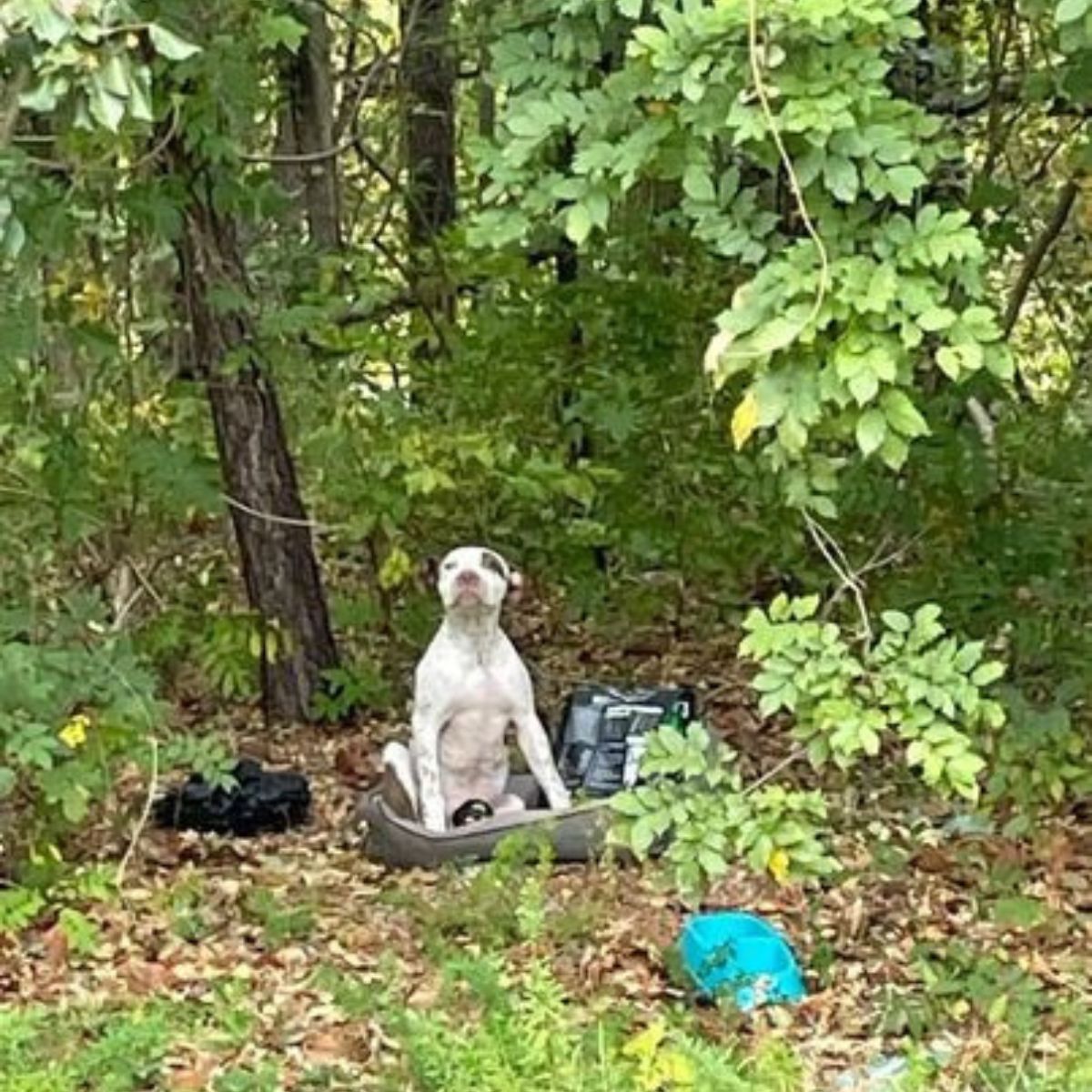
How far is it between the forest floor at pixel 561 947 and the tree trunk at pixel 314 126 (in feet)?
9.20

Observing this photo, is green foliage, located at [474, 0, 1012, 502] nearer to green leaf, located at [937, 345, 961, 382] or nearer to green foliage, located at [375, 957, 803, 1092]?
green leaf, located at [937, 345, 961, 382]

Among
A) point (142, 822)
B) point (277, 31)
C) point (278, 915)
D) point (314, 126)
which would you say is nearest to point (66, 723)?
point (142, 822)

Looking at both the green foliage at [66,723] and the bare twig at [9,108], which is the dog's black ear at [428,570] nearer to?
the green foliage at [66,723]

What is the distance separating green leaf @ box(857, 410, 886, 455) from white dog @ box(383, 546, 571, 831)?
6.82 ft

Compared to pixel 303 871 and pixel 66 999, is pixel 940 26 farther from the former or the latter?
pixel 66 999

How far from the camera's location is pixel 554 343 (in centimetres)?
663

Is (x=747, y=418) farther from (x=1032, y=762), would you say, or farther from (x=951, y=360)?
(x=1032, y=762)

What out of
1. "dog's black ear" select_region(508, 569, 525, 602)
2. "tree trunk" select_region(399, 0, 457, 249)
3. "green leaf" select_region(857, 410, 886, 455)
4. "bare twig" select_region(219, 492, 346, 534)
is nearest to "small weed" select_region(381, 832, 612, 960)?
"dog's black ear" select_region(508, 569, 525, 602)

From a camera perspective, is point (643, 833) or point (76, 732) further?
point (76, 732)

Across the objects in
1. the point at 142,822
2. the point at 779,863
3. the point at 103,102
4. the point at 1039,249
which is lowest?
the point at 142,822

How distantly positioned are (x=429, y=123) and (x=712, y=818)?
5.06 m

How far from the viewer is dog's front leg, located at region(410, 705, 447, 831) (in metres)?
5.30

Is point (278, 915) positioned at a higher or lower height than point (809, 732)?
lower

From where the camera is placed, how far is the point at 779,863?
3779 mm
